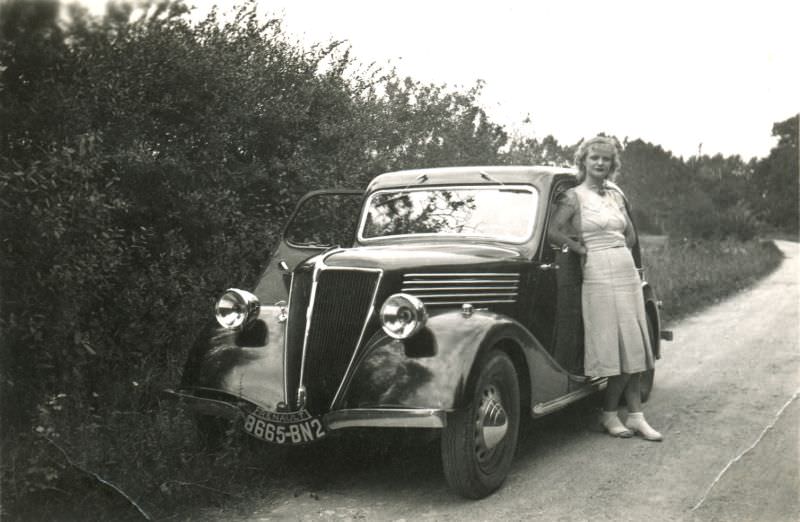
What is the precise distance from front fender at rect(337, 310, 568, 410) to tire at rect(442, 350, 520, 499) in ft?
0.38

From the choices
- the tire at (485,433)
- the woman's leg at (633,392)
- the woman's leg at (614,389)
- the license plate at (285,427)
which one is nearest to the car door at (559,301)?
the woman's leg at (614,389)

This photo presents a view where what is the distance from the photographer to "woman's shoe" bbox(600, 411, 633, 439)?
17.8 feet

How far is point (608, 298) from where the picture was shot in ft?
17.7

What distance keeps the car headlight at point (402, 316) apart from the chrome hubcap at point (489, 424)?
546mm

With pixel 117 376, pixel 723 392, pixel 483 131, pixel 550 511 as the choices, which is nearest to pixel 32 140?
pixel 117 376

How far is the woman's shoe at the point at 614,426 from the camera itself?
17.8ft

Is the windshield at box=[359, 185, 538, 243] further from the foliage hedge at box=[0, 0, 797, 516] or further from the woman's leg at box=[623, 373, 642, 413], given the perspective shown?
the foliage hedge at box=[0, 0, 797, 516]

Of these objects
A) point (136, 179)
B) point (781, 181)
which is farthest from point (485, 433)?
point (781, 181)

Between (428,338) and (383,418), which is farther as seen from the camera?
(428,338)

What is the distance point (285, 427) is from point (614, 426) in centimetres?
244

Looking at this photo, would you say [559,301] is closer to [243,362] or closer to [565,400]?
[565,400]

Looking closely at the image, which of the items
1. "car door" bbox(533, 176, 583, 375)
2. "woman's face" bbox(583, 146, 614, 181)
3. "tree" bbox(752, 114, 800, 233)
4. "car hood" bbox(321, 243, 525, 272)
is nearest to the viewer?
"car hood" bbox(321, 243, 525, 272)

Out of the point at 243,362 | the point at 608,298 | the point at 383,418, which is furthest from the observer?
the point at 608,298

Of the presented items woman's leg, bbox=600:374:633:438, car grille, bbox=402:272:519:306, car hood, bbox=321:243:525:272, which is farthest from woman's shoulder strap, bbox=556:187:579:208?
woman's leg, bbox=600:374:633:438
